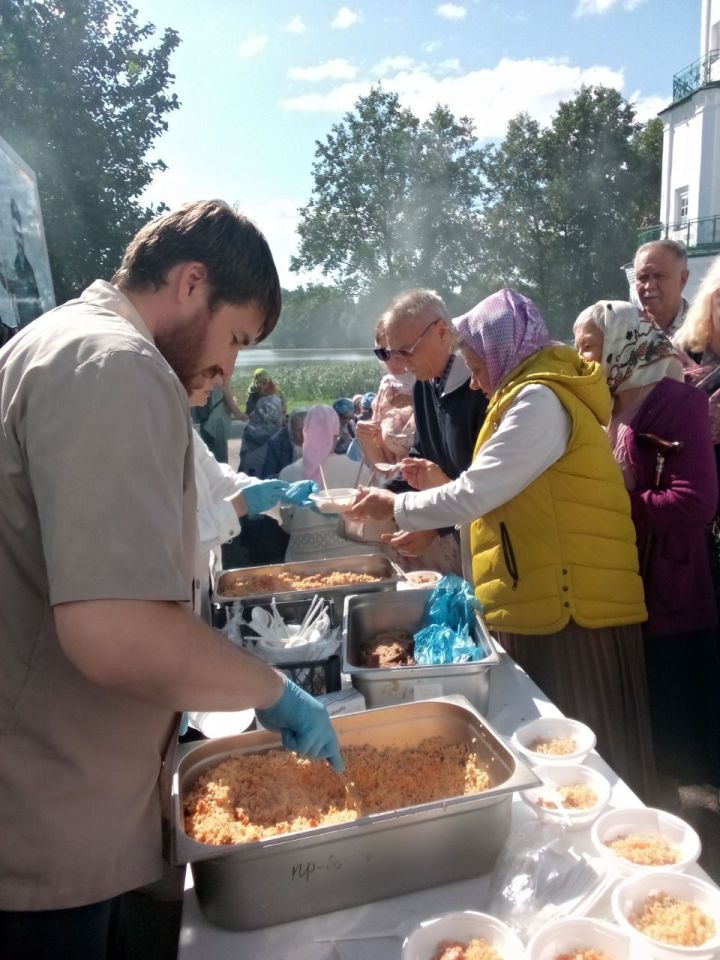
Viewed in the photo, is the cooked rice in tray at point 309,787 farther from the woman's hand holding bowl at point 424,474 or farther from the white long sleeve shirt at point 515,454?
the woman's hand holding bowl at point 424,474

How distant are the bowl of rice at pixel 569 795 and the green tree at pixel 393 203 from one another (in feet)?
87.8

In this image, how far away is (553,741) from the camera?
4.55ft

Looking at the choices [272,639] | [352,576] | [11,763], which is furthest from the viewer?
[352,576]

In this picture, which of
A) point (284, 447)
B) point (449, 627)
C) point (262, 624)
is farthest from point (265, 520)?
point (449, 627)

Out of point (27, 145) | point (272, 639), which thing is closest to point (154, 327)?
point (272, 639)

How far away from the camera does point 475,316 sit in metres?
1.99

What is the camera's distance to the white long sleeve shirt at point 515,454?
1805mm

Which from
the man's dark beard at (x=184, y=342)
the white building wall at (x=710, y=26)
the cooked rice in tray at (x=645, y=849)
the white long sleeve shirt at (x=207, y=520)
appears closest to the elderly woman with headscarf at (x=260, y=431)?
the white long sleeve shirt at (x=207, y=520)

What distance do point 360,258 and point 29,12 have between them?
756 inches

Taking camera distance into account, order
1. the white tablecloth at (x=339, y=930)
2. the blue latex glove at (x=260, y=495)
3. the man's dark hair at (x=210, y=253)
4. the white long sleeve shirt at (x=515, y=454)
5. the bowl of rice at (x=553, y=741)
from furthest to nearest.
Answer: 1. the blue latex glove at (x=260, y=495)
2. the white long sleeve shirt at (x=515, y=454)
3. the bowl of rice at (x=553, y=741)
4. the man's dark hair at (x=210, y=253)
5. the white tablecloth at (x=339, y=930)

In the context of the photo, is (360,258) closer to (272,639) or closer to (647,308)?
(647,308)

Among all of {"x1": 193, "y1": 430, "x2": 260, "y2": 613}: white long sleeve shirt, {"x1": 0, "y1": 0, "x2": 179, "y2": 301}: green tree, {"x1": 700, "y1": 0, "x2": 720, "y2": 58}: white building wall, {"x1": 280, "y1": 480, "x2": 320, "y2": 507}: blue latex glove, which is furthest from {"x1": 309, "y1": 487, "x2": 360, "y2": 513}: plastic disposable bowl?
{"x1": 700, "y1": 0, "x2": 720, "y2": 58}: white building wall

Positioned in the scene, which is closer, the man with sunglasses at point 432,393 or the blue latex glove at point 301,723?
the blue latex glove at point 301,723

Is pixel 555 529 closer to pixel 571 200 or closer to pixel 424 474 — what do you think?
pixel 424 474
